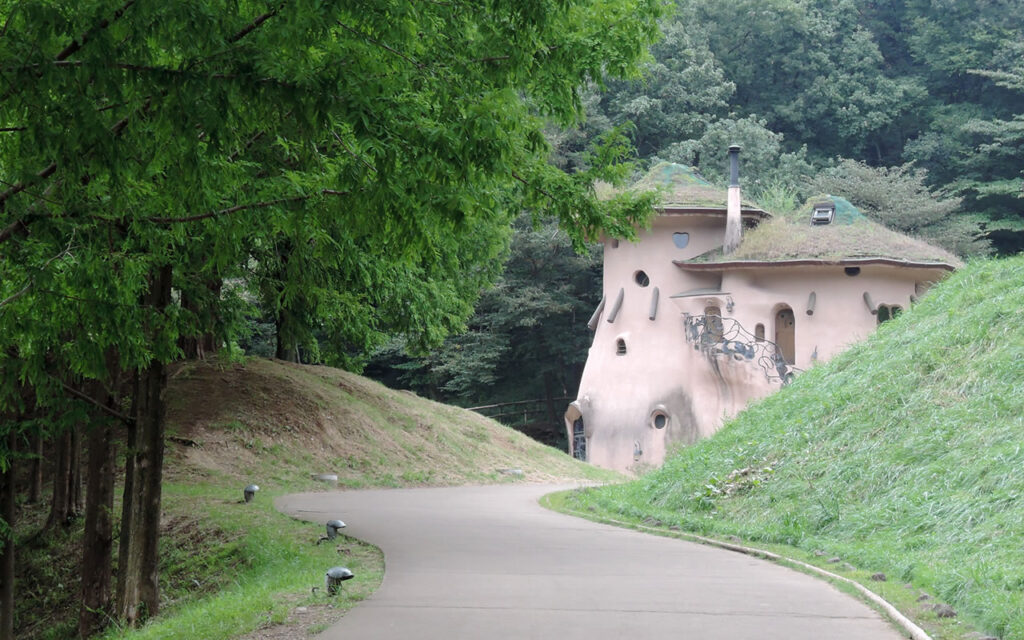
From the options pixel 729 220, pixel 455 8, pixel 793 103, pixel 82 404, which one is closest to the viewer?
pixel 455 8

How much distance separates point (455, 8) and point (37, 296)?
326cm

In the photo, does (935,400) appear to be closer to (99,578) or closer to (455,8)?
(455,8)

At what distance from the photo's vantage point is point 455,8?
23.5 ft

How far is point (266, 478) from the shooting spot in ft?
67.4

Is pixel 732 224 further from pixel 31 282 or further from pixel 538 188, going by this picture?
pixel 31 282

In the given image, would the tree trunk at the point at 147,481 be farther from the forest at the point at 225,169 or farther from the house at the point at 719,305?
the house at the point at 719,305

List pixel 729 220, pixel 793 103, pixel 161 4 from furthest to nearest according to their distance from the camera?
pixel 793 103 → pixel 729 220 → pixel 161 4

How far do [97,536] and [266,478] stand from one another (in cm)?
787

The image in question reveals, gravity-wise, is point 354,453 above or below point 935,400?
below

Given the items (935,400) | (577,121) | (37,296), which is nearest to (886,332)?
(935,400)

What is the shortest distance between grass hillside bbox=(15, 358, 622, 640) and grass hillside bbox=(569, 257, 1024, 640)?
437 cm

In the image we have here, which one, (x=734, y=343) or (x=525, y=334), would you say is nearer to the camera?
(x=734, y=343)

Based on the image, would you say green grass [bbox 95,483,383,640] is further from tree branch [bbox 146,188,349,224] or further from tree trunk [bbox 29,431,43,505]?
tree trunk [bbox 29,431,43,505]

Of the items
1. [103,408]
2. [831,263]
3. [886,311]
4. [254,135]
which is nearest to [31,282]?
[254,135]
